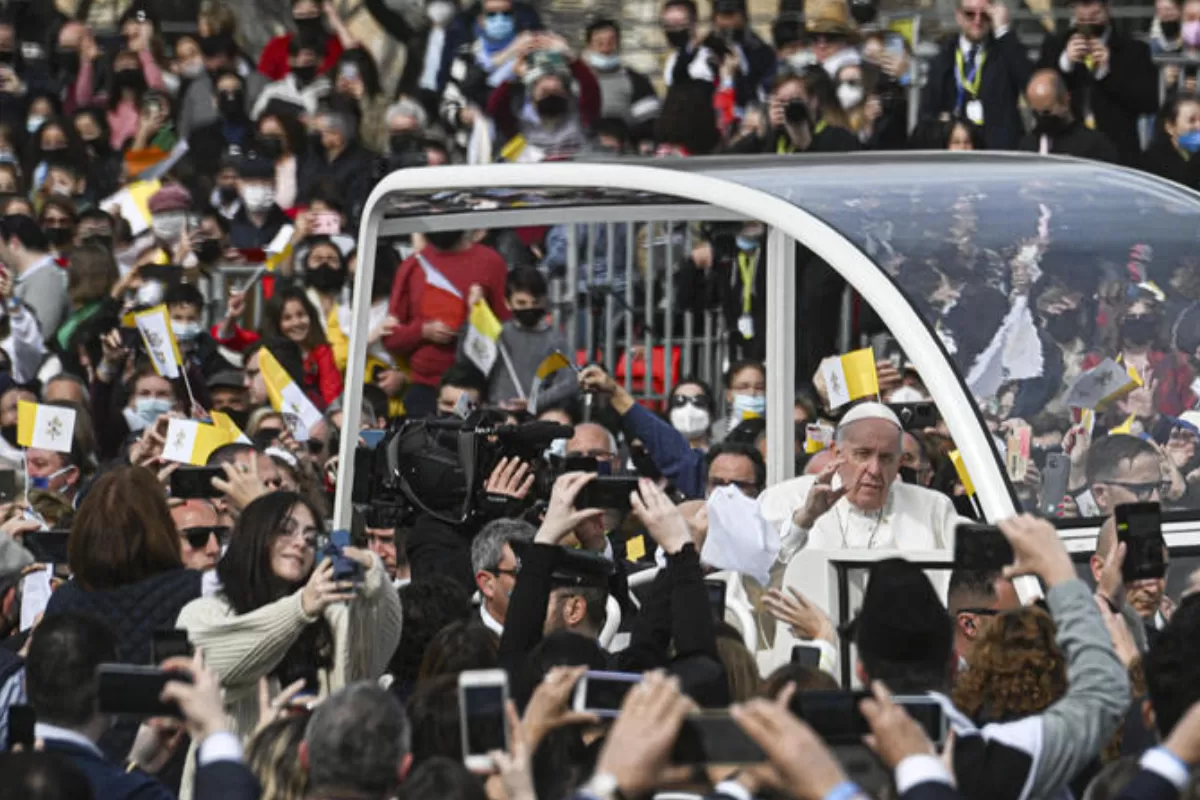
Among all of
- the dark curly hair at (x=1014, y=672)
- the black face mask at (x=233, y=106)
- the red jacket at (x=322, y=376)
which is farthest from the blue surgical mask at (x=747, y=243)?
the dark curly hair at (x=1014, y=672)

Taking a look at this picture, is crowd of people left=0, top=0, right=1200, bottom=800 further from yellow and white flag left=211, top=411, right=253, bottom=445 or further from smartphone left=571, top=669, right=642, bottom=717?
yellow and white flag left=211, top=411, right=253, bottom=445

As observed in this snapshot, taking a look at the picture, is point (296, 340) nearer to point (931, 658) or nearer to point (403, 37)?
point (403, 37)

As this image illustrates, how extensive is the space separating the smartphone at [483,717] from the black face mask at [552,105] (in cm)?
1240

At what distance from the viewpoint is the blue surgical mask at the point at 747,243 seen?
15.2 metres

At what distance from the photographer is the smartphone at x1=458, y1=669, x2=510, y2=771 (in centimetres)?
554

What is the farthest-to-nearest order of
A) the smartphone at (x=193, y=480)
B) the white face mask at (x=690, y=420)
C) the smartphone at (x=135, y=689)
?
the white face mask at (x=690, y=420) → the smartphone at (x=193, y=480) → the smartphone at (x=135, y=689)

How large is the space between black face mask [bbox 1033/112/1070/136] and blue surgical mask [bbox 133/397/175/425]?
4881 millimetres

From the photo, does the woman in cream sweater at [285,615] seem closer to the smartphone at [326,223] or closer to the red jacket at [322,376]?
the red jacket at [322,376]

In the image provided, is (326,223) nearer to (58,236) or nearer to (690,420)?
(58,236)

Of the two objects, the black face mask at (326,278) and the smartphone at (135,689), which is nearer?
the smartphone at (135,689)

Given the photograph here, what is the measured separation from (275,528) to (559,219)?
3711 millimetres

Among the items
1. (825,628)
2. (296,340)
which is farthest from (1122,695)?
(296,340)

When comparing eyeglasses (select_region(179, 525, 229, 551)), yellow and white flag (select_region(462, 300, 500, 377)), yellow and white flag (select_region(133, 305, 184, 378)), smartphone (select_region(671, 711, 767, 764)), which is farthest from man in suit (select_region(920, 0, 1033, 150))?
smartphone (select_region(671, 711, 767, 764))

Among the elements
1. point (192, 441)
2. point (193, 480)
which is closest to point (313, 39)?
point (192, 441)
